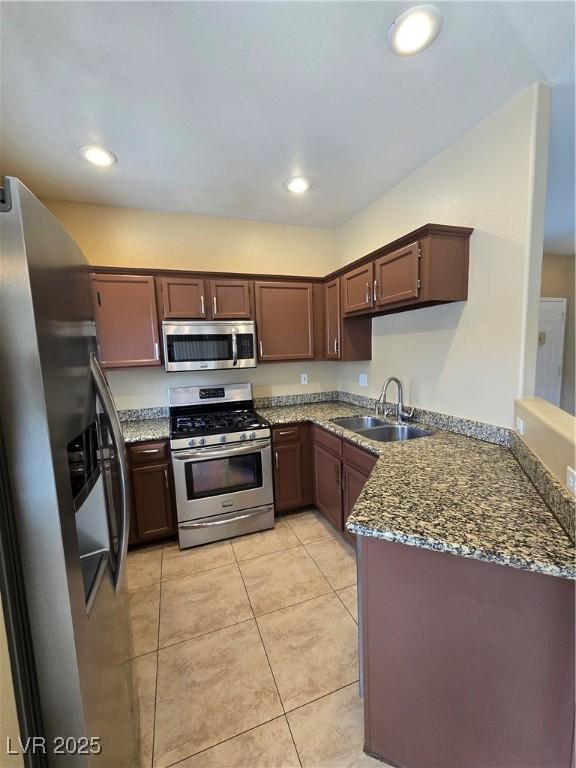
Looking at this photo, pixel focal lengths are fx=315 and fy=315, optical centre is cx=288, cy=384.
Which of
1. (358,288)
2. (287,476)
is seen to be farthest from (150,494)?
(358,288)

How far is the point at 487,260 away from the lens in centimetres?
183

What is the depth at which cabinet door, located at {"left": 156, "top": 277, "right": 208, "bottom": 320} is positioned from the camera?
263cm

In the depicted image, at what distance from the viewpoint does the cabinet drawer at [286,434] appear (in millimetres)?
2760

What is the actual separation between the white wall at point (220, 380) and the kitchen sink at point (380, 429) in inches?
32.9

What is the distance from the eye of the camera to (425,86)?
1.55 meters

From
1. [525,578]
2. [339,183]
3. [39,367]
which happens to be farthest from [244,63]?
[525,578]

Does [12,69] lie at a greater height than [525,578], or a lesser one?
greater

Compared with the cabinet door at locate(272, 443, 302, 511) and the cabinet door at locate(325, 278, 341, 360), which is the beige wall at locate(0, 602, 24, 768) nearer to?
the cabinet door at locate(272, 443, 302, 511)

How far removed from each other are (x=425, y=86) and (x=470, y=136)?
0.53m

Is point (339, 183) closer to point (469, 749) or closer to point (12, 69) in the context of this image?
point (12, 69)

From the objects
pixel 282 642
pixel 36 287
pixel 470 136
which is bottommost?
pixel 282 642

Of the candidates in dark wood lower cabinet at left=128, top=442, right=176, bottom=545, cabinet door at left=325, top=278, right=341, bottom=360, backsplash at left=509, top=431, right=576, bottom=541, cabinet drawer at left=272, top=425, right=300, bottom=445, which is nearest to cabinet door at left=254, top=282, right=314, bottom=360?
cabinet door at left=325, top=278, right=341, bottom=360

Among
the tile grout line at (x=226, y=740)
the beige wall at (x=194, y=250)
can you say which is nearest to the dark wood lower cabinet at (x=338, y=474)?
the beige wall at (x=194, y=250)

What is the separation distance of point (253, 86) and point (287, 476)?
2629mm
